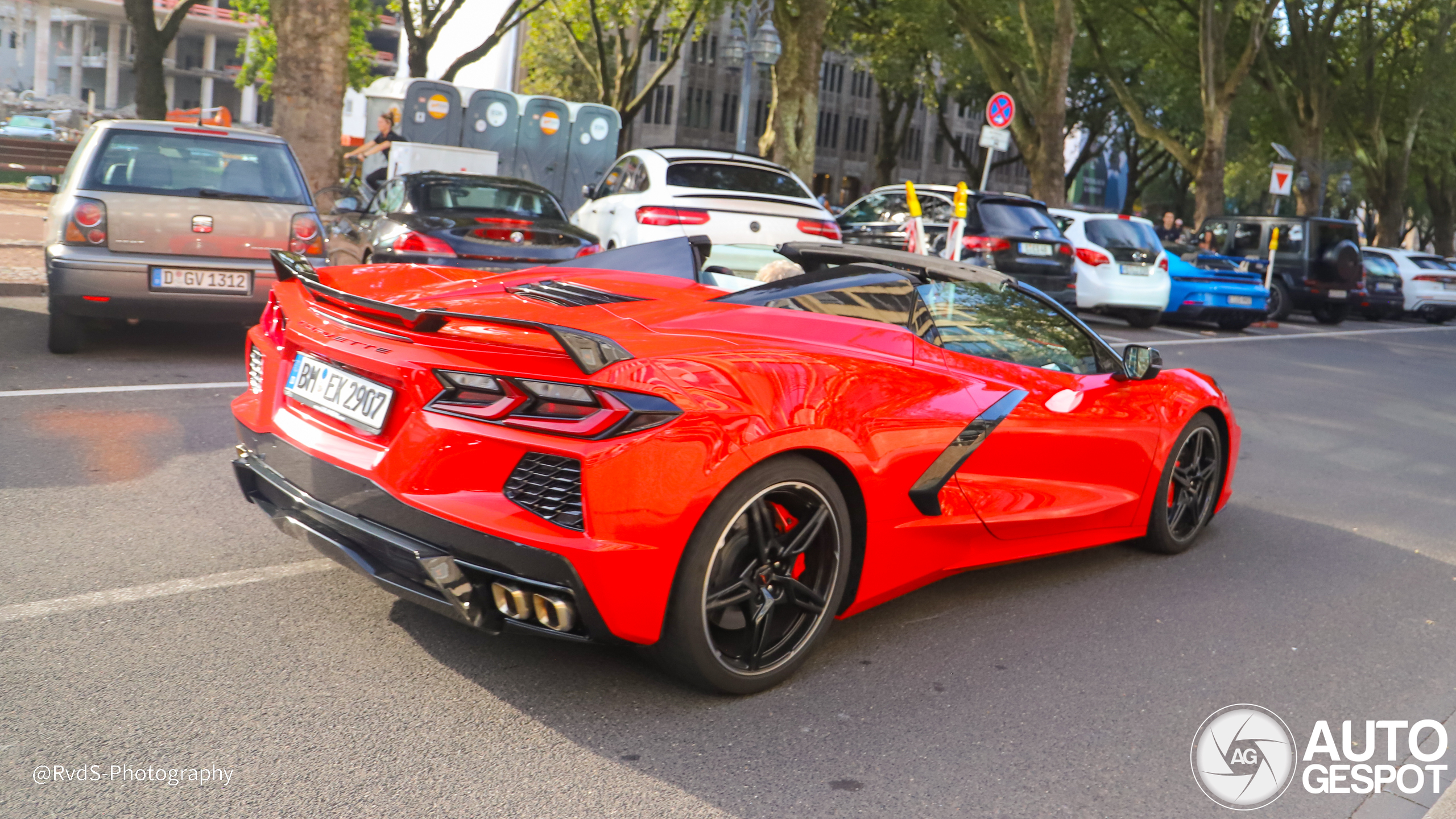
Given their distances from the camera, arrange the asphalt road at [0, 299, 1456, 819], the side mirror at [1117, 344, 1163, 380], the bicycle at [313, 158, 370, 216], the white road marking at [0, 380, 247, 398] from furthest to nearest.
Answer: the bicycle at [313, 158, 370, 216]
the white road marking at [0, 380, 247, 398]
the side mirror at [1117, 344, 1163, 380]
the asphalt road at [0, 299, 1456, 819]

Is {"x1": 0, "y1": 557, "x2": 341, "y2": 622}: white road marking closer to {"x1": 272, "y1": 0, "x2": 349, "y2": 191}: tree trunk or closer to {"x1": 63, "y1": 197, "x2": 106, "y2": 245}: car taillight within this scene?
{"x1": 63, "y1": 197, "x2": 106, "y2": 245}: car taillight

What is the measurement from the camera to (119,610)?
12.4 feet

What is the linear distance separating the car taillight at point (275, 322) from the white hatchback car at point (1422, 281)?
25.7 metres

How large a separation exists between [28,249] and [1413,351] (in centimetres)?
1835

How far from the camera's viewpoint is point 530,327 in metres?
3.11

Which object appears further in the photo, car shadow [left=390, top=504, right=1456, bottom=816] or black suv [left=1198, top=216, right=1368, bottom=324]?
black suv [left=1198, top=216, right=1368, bottom=324]

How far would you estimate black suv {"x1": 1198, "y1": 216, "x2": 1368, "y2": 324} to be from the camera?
2159 centimetres

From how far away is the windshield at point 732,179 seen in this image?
1281 cm

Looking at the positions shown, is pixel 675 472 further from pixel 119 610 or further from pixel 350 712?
pixel 119 610

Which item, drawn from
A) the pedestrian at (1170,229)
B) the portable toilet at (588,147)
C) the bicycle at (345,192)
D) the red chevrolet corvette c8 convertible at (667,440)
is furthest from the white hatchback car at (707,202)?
the portable toilet at (588,147)

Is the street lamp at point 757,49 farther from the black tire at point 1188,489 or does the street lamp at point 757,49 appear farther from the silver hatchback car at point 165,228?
the black tire at point 1188,489

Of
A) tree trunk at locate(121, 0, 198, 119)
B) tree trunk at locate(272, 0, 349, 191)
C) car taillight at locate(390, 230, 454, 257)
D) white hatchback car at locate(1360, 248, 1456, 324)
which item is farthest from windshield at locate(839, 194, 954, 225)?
white hatchback car at locate(1360, 248, 1456, 324)

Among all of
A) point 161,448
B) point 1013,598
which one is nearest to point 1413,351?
point 1013,598

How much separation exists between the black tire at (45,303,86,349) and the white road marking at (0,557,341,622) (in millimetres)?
4618
